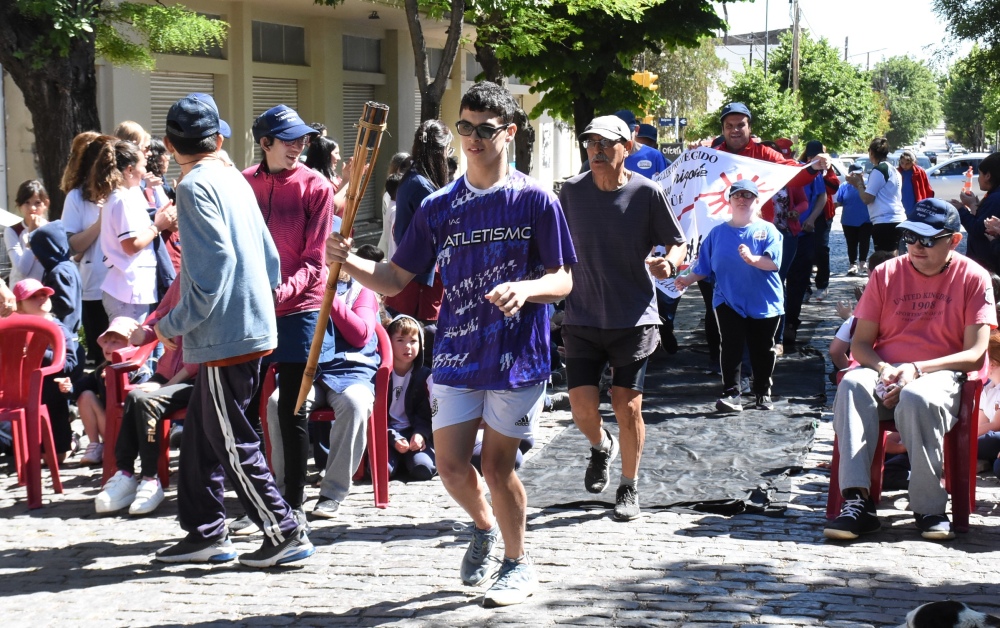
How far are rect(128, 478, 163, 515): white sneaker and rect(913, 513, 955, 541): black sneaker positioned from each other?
374cm

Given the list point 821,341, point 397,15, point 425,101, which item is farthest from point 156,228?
point 397,15

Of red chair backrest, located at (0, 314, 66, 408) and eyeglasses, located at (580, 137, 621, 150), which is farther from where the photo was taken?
red chair backrest, located at (0, 314, 66, 408)

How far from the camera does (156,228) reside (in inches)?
316

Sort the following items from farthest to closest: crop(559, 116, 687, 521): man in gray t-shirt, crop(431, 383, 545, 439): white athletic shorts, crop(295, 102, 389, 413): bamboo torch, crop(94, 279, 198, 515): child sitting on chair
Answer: crop(94, 279, 198, 515): child sitting on chair, crop(559, 116, 687, 521): man in gray t-shirt, crop(431, 383, 545, 439): white athletic shorts, crop(295, 102, 389, 413): bamboo torch

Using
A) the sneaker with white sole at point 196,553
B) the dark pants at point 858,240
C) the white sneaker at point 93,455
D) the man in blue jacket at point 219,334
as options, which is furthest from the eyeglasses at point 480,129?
the dark pants at point 858,240

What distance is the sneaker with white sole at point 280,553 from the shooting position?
547 centimetres

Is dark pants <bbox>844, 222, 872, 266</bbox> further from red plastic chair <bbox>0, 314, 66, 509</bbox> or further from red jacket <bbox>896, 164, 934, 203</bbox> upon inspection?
red plastic chair <bbox>0, 314, 66, 509</bbox>

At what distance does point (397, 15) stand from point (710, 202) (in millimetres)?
14382

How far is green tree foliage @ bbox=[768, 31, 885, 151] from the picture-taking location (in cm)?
5769

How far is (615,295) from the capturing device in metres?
6.46

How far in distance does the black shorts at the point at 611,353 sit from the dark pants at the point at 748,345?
2704mm

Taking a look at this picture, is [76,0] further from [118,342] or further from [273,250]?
[273,250]

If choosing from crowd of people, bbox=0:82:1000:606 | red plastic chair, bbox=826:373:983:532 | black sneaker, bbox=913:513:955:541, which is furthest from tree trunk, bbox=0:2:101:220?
black sneaker, bbox=913:513:955:541

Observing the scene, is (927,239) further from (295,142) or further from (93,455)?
(93,455)
